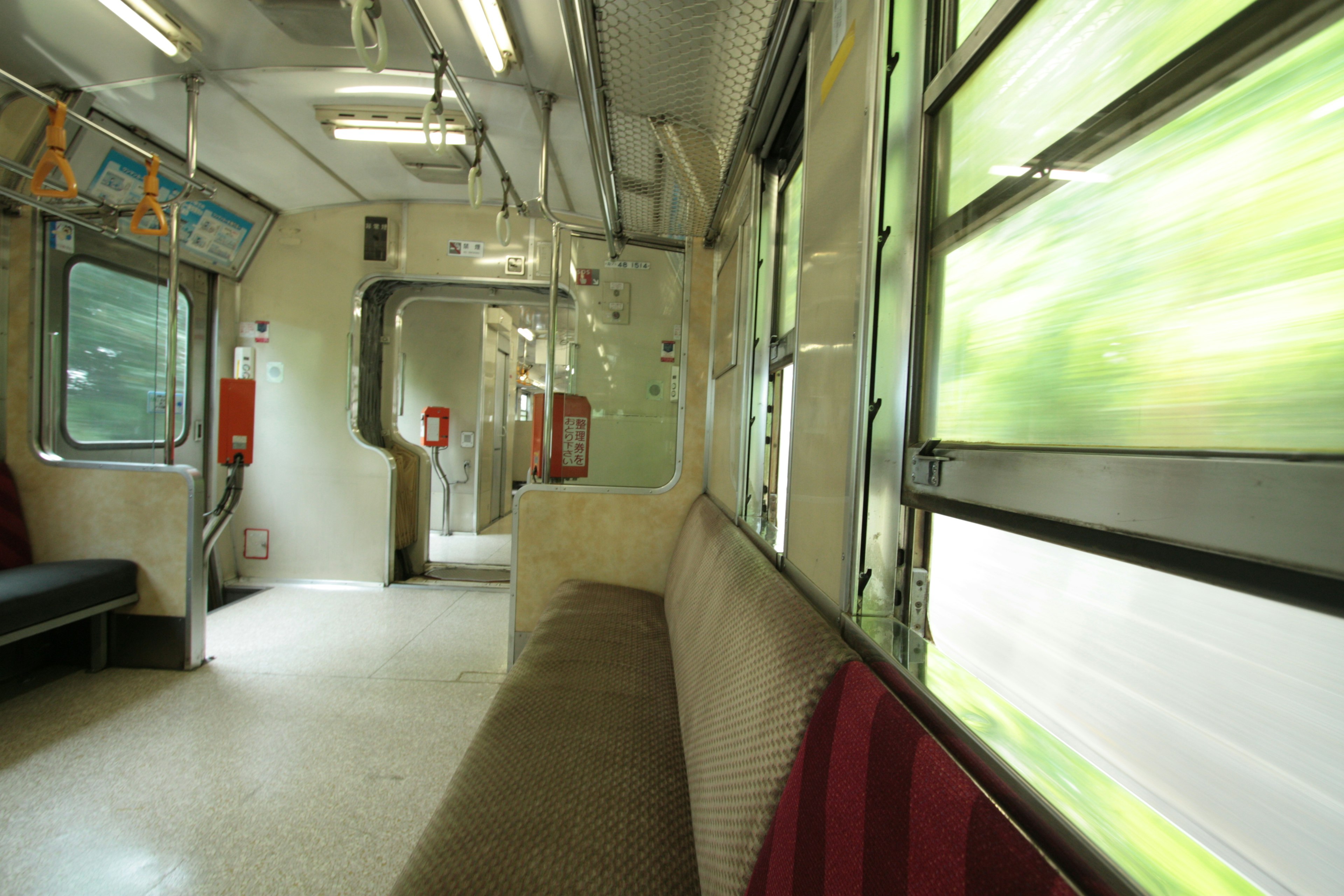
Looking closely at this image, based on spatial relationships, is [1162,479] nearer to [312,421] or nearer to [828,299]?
[828,299]

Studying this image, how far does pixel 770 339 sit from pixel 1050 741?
1.62 meters

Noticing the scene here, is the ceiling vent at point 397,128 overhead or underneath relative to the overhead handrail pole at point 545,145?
overhead

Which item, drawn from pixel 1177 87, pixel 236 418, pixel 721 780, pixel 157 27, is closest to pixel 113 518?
pixel 236 418

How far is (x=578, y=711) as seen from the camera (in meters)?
1.61

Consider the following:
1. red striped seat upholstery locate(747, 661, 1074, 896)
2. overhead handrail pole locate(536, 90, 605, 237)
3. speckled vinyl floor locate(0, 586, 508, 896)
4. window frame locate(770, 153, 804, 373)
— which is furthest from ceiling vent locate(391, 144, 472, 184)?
red striped seat upholstery locate(747, 661, 1074, 896)

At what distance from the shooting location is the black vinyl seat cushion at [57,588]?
7.41 feet

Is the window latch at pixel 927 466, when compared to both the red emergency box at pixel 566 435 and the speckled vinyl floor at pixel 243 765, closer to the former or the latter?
the speckled vinyl floor at pixel 243 765

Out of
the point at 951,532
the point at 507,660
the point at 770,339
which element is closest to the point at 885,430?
the point at 951,532

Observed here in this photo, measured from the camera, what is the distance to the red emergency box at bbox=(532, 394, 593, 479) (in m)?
3.14

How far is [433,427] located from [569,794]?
5097mm

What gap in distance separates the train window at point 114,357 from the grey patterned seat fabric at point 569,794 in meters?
3.26

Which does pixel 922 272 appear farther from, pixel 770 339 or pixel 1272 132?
pixel 770 339

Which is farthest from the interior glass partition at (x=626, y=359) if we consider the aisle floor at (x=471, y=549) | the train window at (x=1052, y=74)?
the train window at (x=1052, y=74)

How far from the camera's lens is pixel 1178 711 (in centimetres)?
48
